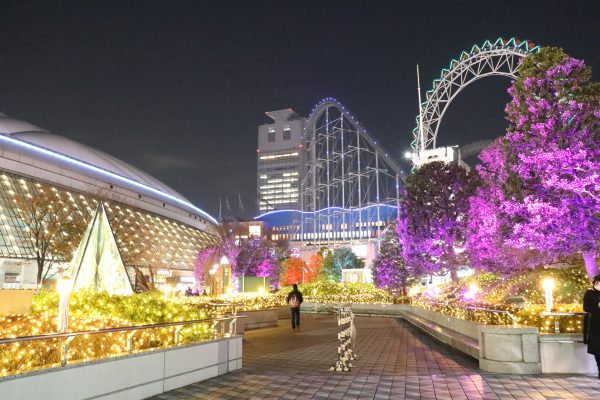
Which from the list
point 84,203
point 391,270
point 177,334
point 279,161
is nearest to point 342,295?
point 391,270

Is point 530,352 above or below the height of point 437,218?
below

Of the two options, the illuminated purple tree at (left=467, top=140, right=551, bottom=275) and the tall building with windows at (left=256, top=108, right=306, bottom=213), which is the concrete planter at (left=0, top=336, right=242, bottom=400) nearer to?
the illuminated purple tree at (left=467, top=140, right=551, bottom=275)

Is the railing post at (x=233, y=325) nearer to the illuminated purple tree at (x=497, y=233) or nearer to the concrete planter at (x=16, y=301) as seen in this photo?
the concrete planter at (x=16, y=301)

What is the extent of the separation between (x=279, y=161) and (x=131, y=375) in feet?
577

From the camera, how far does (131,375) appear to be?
7793 millimetres

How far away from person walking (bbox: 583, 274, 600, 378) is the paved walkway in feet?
2.06

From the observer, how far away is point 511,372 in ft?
33.6

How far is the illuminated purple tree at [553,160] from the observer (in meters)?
15.9

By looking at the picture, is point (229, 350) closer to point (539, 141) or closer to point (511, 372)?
point (511, 372)

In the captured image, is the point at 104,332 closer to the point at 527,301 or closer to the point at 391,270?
the point at 527,301

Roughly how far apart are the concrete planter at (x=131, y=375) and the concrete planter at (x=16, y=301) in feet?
24.3

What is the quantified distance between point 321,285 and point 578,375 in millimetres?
36604

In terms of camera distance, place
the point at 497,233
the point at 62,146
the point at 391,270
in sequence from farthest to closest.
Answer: the point at 62,146 → the point at 391,270 → the point at 497,233

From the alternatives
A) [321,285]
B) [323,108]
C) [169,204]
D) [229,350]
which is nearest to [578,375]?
[229,350]
